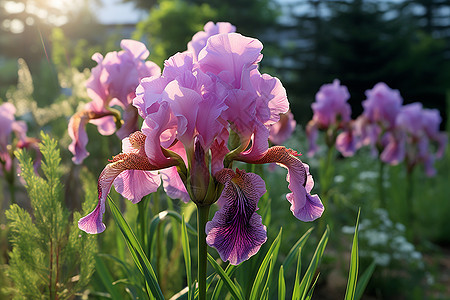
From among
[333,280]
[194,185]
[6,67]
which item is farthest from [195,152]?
[6,67]

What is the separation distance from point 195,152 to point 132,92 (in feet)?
2.44

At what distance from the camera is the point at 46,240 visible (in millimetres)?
1259

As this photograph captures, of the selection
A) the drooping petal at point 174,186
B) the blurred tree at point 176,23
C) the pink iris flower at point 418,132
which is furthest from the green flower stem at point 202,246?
the blurred tree at point 176,23

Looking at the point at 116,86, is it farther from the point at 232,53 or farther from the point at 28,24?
the point at 28,24

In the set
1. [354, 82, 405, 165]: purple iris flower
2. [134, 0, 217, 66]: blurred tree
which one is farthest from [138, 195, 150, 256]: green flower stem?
[134, 0, 217, 66]: blurred tree

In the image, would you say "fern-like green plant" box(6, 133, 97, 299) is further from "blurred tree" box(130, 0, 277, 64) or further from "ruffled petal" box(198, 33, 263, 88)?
"blurred tree" box(130, 0, 277, 64)

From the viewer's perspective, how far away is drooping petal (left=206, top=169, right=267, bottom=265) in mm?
820

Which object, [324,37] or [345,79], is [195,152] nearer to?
[345,79]

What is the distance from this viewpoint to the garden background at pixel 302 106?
2.03m

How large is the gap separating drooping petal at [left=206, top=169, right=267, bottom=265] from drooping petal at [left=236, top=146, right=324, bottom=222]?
0.07m

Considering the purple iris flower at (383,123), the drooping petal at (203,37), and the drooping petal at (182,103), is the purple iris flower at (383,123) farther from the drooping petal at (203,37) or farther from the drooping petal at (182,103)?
the drooping petal at (182,103)

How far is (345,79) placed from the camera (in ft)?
47.0

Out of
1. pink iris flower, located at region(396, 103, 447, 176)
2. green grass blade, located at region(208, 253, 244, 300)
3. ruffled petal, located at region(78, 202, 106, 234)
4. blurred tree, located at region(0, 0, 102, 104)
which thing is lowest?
blurred tree, located at region(0, 0, 102, 104)

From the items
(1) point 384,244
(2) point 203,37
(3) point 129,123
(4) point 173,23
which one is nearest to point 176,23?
(4) point 173,23
